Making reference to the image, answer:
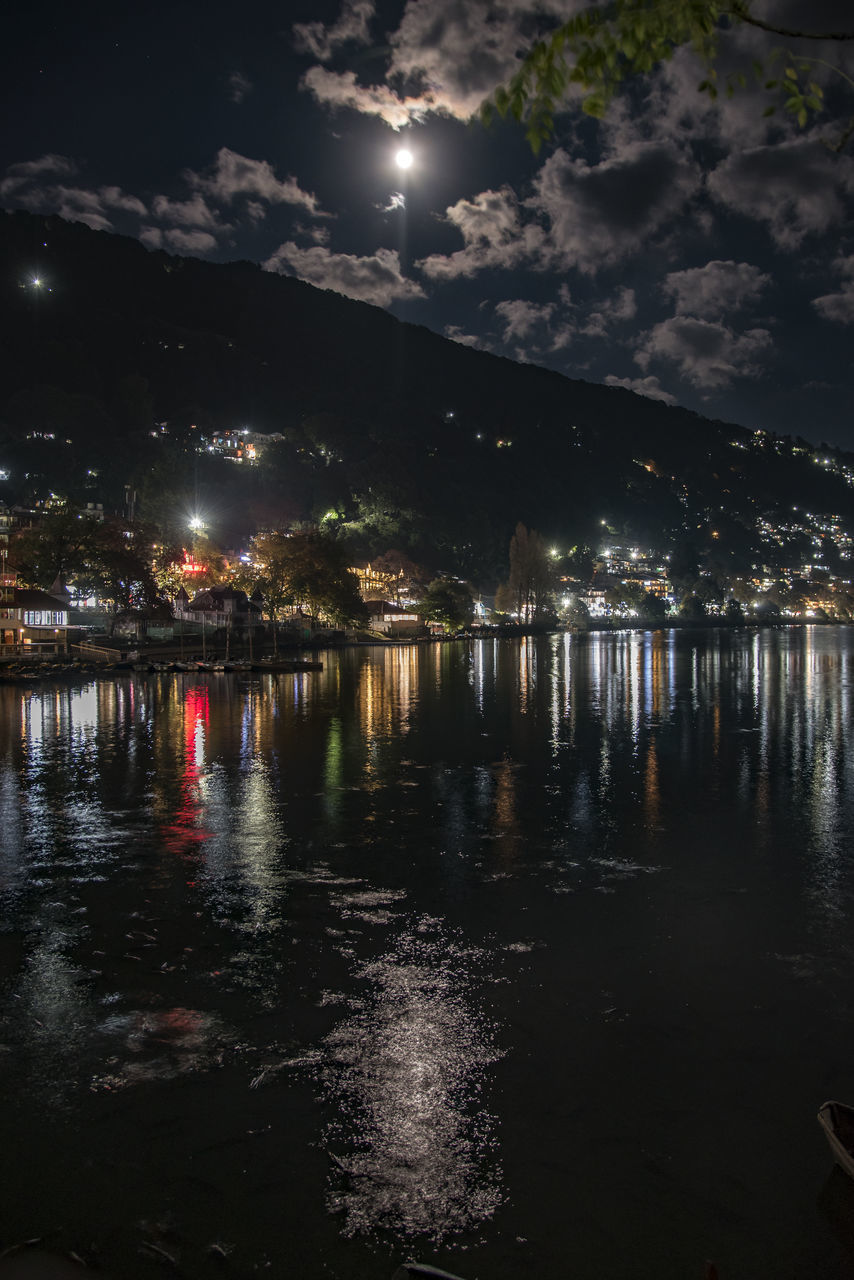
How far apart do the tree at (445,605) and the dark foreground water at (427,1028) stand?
338ft

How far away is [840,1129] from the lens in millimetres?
5027

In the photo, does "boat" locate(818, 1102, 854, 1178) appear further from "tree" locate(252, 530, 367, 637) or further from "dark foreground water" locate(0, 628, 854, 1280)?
"tree" locate(252, 530, 367, 637)

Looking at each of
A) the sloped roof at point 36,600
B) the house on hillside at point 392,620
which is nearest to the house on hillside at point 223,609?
the sloped roof at point 36,600

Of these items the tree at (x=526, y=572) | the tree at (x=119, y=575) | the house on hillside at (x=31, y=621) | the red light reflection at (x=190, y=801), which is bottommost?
the red light reflection at (x=190, y=801)

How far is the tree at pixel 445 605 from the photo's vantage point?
122 metres

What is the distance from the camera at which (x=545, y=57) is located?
4.73m

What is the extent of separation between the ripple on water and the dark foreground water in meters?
0.03

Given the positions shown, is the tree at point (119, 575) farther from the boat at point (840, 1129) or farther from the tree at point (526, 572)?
the tree at point (526, 572)

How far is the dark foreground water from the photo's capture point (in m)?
5.04

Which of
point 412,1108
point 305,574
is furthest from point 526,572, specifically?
point 412,1108

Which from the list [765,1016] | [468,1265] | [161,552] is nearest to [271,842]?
[765,1016]

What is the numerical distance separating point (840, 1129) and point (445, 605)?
11779 cm

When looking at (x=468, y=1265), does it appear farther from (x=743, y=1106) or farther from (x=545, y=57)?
(x=545, y=57)

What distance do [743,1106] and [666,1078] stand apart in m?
0.62
